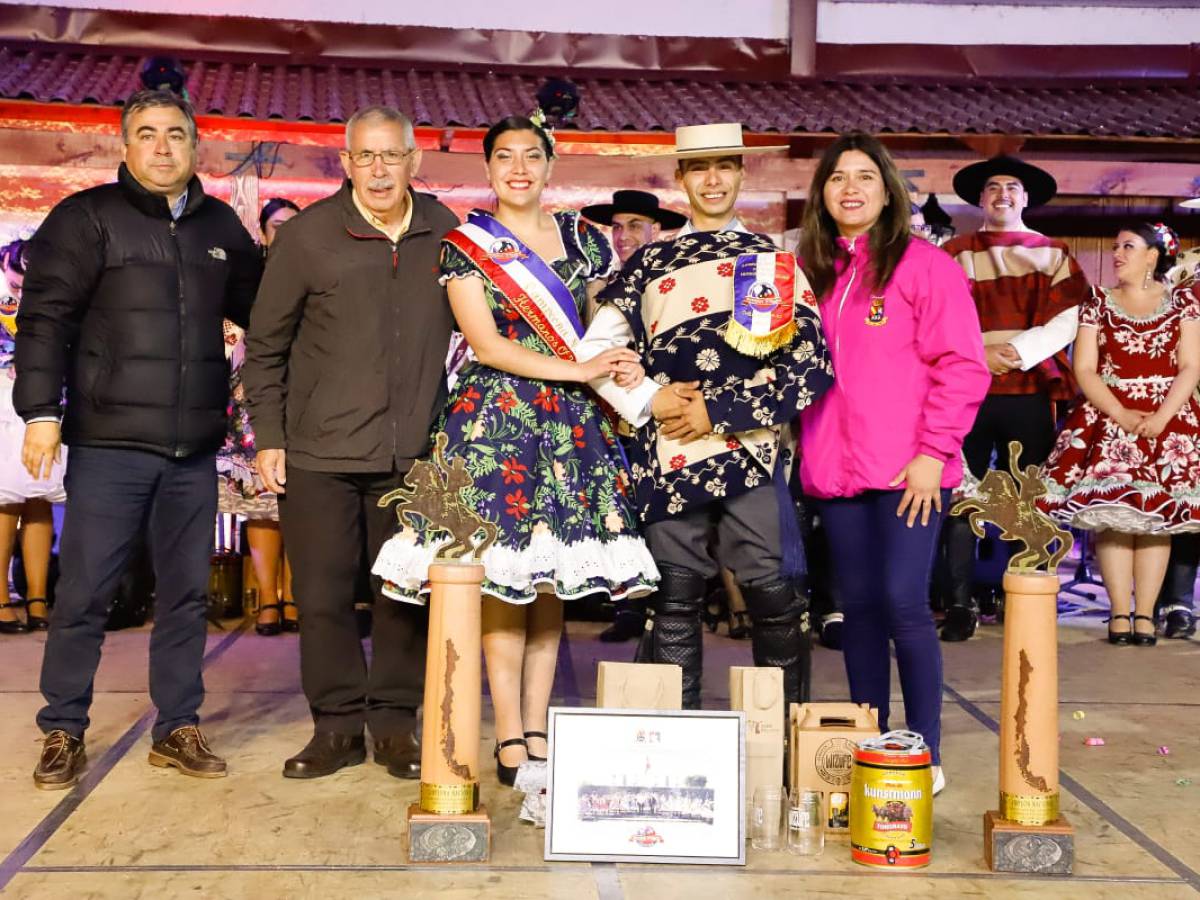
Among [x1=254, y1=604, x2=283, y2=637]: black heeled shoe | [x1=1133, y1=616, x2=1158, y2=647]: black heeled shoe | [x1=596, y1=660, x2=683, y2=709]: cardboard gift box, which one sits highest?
[x1=596, y1=660, x2=683, y2=709]: cardboard gift box

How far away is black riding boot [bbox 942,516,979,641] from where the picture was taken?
21.4 feet

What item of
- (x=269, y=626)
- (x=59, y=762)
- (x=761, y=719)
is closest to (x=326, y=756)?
(x=59, y=762)

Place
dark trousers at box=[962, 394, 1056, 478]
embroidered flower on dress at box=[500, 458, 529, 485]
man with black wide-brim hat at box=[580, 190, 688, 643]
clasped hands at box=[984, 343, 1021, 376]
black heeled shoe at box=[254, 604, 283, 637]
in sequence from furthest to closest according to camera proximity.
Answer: man with black wide-brim hat at box=[580, 190, 688, 643] < dark trousers at box=[962, 394, 1056, 478] < black heeled shoe at box=[254, 604, 283, 637] < clasped hands at box=[984, 343, 1021, 376] < embroidered flower on dress at box=[500, 458, 529, 485]

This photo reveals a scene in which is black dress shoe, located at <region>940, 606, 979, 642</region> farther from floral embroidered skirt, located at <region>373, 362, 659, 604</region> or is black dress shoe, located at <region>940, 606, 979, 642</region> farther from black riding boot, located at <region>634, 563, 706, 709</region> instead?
floral embroidered skirt, located at <region>373, 362, 659, 604</region>

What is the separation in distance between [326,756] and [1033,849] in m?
1.86

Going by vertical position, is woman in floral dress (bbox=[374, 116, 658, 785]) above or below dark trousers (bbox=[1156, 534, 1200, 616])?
above

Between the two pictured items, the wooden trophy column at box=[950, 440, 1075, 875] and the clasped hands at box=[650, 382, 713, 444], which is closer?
the wooden trophy column at box=[950, 440, 1075, 875]

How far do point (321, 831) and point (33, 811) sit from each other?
745 mm

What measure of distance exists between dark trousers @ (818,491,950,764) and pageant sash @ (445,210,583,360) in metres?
0.84

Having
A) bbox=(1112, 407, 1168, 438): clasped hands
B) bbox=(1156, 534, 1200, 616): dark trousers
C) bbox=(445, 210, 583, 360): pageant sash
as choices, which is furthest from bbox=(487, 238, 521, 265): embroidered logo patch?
bbox=(1156, 534, 1200, 616): dark trousers

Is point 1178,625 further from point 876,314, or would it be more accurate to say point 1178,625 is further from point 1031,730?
point 1031,730

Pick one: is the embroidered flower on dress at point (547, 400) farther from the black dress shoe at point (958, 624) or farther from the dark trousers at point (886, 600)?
the black dress shoe at point (958, 624)

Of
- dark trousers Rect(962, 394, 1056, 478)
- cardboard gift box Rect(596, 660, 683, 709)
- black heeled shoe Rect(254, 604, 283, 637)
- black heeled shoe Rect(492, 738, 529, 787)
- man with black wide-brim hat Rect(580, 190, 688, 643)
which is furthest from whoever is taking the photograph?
man with black wide-brim hat Rect(580, 190, 688, 643)

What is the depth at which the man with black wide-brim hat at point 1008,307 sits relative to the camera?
6.52m
